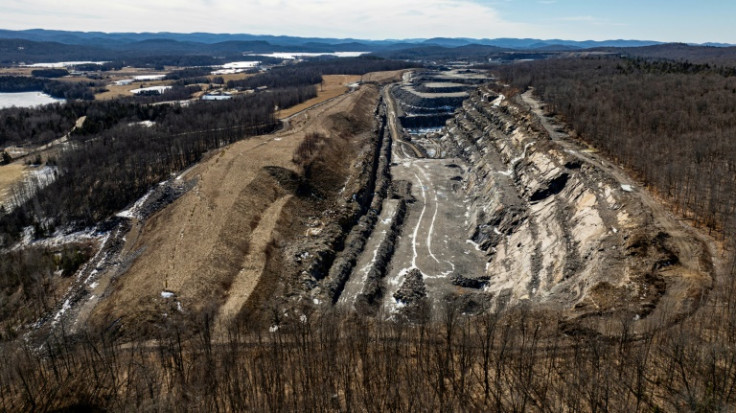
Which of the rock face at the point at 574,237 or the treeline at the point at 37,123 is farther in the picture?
the treeline at the point at 37,123

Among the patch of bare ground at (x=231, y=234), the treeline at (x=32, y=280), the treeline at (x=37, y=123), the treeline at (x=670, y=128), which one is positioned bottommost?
the treeline at (x=32, y=280)

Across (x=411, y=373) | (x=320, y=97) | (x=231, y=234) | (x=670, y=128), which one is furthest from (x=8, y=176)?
(x=670, y=128)

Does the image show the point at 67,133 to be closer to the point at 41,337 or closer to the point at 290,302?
the point at 41,337

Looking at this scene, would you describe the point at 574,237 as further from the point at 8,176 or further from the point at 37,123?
the point at 37,123

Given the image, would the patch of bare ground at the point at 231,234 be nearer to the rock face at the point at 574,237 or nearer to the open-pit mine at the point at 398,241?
the open-pit mine at the point at 398,241

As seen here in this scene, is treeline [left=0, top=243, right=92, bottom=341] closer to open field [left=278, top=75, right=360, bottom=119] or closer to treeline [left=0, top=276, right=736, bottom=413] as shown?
treeline [left=0, top=276, right=736, bottom=413]

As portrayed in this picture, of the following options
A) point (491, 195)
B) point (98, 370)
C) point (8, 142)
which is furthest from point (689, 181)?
point (8, 142)

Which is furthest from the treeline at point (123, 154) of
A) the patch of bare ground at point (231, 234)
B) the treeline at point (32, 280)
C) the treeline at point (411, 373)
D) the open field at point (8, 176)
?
the treeline at point (411, 373)
